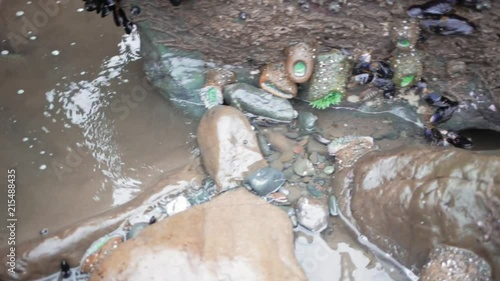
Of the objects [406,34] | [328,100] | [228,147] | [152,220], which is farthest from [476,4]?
[152,220]

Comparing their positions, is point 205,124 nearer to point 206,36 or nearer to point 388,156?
point 206,36

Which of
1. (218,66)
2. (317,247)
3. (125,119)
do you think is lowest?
(317,247)

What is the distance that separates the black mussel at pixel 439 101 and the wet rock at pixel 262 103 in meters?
1.25

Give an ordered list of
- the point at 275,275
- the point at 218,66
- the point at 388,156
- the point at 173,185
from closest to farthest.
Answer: the point at 275,275 < the point at 388,156 < the point at 173,185 < the point at 218,66

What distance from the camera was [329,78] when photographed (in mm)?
4996

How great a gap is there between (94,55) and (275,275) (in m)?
3.43

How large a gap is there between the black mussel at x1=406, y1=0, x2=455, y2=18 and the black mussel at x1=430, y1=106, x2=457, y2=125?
3.06 ft

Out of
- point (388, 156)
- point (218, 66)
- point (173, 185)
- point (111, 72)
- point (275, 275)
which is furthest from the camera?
point (111, 72)

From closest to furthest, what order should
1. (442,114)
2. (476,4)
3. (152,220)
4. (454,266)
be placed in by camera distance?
(454,266) → (476,4) → (152,220) → (442,114)

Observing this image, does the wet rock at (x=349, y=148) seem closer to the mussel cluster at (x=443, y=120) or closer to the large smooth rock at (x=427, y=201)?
the large smooth rock at (x=427, y=201)

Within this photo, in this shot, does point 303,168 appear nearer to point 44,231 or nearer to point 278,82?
point 278,82

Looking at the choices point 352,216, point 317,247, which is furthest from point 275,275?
point 352,216

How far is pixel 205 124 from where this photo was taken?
5055 millimetres

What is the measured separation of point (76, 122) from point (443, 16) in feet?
11.9
